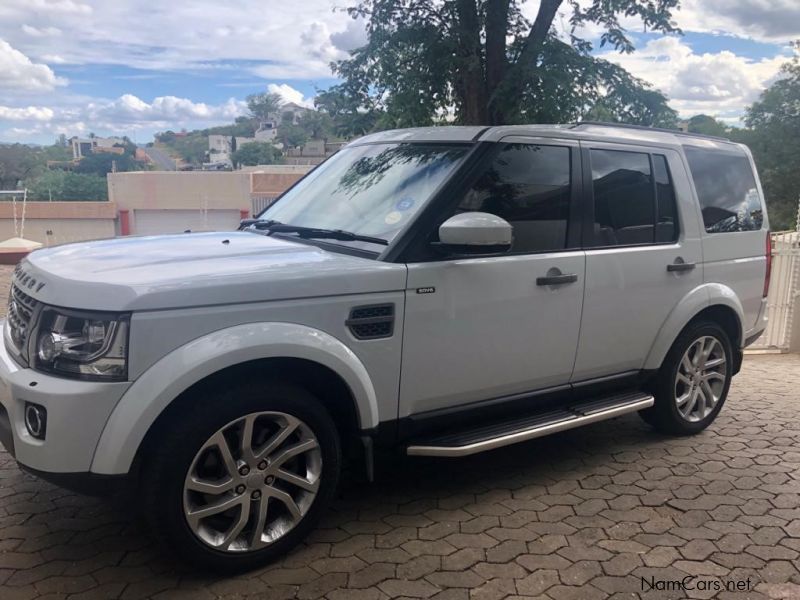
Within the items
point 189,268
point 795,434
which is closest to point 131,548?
point 189,268

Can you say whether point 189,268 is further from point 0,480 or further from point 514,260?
point 0,480

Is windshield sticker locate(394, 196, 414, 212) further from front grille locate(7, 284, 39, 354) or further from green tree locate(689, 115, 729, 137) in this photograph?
green tree locate(689, 115, 729, 137)

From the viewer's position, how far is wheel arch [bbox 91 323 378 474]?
2.58 meters

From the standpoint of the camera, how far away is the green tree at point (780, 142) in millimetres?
34781

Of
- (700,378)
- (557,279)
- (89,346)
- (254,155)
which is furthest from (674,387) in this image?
(254,155)

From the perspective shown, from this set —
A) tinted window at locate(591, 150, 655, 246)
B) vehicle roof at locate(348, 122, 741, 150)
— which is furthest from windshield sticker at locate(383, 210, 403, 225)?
tinted window at locate(591, 150, 655, 246)

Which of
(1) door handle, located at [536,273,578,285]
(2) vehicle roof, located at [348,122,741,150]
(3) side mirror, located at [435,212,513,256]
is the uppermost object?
(2) vehicle roof, located at [348,122,741,150]

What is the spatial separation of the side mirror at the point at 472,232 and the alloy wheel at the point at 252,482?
112cm

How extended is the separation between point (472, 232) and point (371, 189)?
2.86ft

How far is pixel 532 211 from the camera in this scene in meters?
3.74

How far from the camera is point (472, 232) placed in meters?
3.16

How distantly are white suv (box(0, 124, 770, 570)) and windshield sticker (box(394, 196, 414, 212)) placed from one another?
0.02 m

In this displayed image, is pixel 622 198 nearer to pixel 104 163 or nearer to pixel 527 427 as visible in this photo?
pixel 527 427

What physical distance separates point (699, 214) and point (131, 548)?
405 cm
